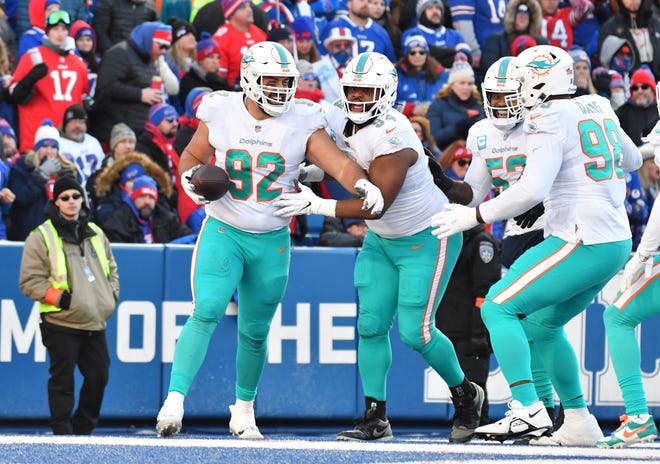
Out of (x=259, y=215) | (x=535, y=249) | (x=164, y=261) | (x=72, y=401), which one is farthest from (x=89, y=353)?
(x=535, y=249)

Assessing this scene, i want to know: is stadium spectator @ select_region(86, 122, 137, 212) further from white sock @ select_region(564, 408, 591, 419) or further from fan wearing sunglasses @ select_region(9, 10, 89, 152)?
white sock @ select_region(564, 408, 591, 419)

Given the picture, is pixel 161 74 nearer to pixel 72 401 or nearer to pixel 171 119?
pixel 171 119

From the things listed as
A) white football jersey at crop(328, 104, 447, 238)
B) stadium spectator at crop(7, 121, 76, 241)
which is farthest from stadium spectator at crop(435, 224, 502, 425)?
stadium spectator at crop(7, 121, 76, 241)

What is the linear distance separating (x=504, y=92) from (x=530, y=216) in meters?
0.76

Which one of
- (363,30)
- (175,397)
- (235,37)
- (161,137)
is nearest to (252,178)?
(175,397)

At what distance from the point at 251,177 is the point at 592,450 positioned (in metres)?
1.99

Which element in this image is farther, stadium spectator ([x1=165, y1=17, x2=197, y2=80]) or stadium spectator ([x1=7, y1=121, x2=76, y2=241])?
stadium spectator ([x1=165, y1=17, x2=197, y2=80])

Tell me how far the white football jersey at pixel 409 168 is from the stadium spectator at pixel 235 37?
507 cm

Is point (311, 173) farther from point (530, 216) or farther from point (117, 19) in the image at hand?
→ point (117, 19)

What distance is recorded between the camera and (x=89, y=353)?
8352 millimetres

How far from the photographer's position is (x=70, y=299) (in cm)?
823

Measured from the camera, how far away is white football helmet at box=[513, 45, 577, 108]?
621 cm

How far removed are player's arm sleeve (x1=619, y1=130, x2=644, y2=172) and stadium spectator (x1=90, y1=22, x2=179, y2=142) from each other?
16.7ft

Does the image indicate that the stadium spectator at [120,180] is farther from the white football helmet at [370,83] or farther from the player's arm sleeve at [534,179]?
the player's arm sleeve at [534,179]
